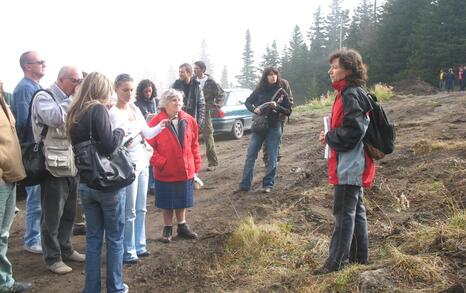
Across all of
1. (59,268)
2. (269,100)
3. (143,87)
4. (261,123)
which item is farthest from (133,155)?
(269,100)

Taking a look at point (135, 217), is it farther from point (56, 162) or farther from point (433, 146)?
point (433, 146)

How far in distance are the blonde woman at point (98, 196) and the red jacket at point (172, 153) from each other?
47.3 inches

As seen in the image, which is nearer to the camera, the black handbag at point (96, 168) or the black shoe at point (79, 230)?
the black handbag at point (96, 168)

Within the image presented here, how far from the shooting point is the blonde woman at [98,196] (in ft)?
11.8

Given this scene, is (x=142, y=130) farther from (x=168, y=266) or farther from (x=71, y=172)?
(x=168, y=266)

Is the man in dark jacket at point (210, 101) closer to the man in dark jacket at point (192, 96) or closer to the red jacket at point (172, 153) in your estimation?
the man in dark jacket at point (192, 96)

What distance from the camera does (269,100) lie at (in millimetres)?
7133

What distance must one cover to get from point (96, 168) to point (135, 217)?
4.48 ft

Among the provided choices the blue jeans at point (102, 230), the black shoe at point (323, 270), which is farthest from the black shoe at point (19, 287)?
the black shoe at point (323, 270)

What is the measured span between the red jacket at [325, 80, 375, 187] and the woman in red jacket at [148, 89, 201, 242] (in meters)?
2.00

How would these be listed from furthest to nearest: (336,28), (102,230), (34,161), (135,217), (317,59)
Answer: (336,28), (317,59), (135,217), (34,161), (102,230)

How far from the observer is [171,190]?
17.1 feet

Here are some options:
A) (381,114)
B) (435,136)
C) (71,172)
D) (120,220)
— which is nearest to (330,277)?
(381,114)

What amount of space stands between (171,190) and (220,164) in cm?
480
